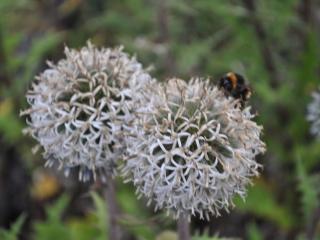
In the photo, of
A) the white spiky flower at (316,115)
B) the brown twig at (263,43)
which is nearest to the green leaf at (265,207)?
the brown twig at (263,43)

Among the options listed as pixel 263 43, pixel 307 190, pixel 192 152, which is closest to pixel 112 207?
pixel 192 152

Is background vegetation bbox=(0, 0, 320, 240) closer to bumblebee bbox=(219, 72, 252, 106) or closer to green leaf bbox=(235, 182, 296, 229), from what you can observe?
green leaf bbox=(235, 182, 296, 229)

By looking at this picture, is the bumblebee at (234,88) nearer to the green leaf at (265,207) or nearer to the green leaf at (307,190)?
the green leaf at (307,190)

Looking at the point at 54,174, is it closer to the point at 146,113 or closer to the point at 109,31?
the point at 109,31

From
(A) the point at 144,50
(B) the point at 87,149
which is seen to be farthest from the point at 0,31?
(B) the point at 87,149

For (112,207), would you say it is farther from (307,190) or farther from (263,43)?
(263,43)

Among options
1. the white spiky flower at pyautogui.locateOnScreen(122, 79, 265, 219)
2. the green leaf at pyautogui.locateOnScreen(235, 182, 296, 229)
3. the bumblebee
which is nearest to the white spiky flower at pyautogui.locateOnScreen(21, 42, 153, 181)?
the white spiky flower at pyautogui.locateOnScreen(122, 79, 265, 219)
